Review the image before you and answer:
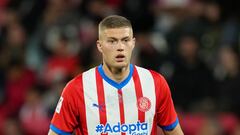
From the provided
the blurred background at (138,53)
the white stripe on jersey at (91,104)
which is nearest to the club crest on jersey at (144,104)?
the white stripe on jersey at (91,104)

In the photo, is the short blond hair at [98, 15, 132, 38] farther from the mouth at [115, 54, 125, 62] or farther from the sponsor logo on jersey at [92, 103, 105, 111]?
the sponsor logo on jersey at [92, 103, 105, 111]

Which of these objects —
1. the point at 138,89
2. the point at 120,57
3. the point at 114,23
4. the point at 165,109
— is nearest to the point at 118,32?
the point at 114,23

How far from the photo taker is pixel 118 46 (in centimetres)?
586

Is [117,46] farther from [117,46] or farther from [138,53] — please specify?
[138,53]

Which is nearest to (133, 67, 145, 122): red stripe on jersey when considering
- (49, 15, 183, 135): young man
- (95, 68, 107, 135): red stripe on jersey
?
(49, 15, 183, 135): young man

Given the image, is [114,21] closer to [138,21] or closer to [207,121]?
[207,121]

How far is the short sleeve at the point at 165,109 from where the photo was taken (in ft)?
20.1

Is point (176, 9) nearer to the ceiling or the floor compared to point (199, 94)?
nearer to the ceiling

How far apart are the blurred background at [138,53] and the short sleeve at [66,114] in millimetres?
3271

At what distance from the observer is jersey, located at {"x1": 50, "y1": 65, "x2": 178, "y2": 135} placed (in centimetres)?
602

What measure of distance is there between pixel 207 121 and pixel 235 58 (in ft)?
4.09

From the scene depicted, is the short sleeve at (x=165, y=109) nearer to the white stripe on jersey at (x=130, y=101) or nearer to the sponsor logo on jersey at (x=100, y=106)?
the white stripe on jersey at (x=130, y=101)

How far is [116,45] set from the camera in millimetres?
5879

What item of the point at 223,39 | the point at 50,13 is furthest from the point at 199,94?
the point at 50,13
